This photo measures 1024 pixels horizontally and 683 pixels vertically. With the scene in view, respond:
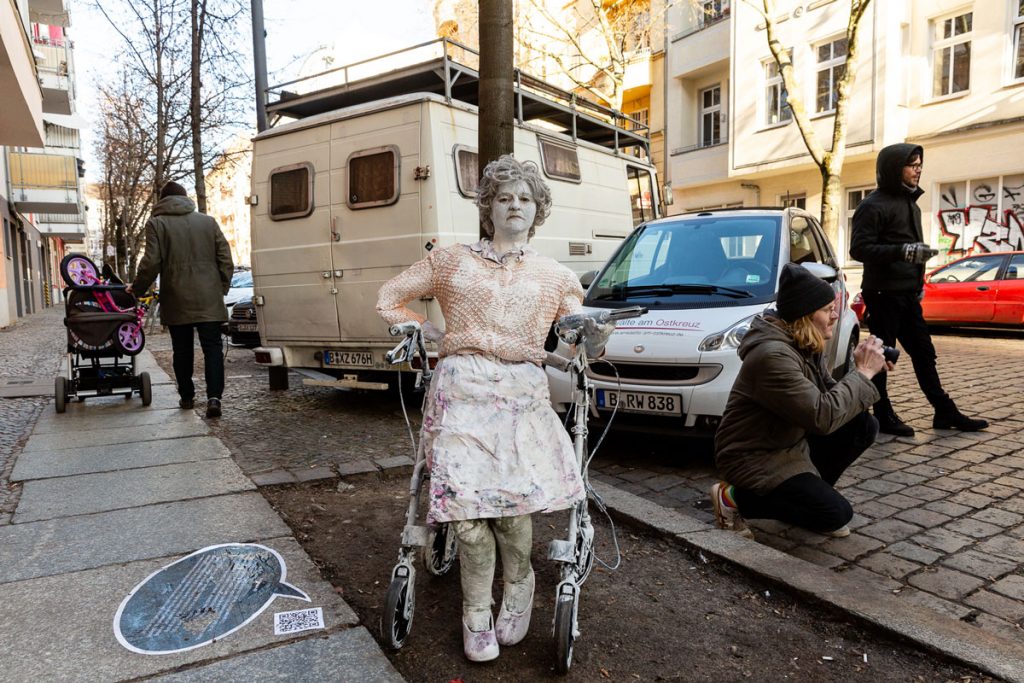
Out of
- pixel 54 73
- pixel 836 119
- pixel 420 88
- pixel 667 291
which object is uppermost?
pixel 54 73

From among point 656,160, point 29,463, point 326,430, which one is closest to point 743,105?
point 656,160

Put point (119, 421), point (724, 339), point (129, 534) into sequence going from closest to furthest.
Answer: point (129, 534) → point (724, 339) → point (119, 421)

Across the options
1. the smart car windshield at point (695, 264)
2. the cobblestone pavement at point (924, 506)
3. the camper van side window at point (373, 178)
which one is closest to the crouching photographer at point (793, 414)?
the cobblestone pavement at point (924, 506)

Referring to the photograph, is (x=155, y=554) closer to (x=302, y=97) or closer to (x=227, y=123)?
(x=302, y=97)

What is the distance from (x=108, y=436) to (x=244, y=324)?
24.3 feet

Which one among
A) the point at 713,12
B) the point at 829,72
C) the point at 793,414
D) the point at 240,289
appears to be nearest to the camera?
the point at 793,414

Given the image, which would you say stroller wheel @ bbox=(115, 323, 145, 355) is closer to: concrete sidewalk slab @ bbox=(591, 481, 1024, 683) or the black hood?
concrete sidewalk slab @ bbox=(591, 481, 1024, 683)

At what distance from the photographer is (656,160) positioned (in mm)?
26562

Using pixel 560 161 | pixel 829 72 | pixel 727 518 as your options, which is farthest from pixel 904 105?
pixel 727 518

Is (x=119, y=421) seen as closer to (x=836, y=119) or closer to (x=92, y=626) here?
(x=92, y=626)

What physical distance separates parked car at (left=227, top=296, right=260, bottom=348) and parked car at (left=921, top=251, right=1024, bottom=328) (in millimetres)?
12077

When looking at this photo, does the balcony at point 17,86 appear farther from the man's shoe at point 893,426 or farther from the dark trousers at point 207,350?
the man's shoe at point 893,426

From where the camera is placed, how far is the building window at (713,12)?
2233 cm

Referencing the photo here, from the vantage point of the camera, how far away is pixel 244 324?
13.2 meters
